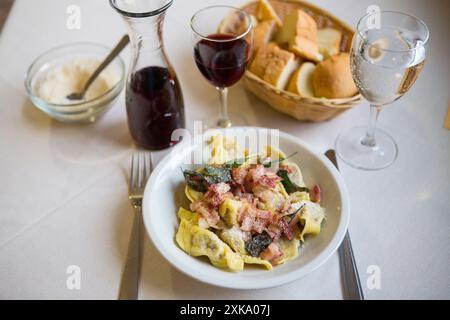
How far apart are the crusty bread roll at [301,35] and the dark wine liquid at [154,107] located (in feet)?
1.22

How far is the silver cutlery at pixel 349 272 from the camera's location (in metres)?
0.94

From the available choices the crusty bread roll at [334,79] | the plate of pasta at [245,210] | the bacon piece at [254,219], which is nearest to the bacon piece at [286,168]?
the plate of pasta at [245,210]

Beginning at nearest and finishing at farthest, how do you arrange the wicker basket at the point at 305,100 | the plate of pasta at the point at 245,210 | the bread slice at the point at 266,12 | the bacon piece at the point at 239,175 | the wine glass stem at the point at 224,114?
the plate of pasta at the point at 245,210
the bacon piece at the point at 239,175
the wicker basket at the point at 305,100
the wine glass stem at the point at 224,114
the bread slice at the point at 266,12

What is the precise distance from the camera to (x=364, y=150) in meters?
1.25

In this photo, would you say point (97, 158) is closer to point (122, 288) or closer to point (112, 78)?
point (112, 78)

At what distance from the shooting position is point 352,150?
1.25 metres

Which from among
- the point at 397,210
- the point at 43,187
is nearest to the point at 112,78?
the point at 43,187

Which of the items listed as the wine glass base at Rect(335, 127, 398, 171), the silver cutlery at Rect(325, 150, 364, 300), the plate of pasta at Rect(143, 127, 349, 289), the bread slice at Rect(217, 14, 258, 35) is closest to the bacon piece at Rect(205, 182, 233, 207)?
the plate of pasta at Rect(143, 127, 349, 289)

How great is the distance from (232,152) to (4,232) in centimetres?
58

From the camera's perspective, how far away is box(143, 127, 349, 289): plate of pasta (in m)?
0.94


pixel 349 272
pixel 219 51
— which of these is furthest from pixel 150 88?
pixel 349 272

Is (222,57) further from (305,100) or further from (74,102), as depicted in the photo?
(74,102)

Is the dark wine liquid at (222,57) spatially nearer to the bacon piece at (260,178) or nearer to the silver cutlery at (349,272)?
the bacon piece at (260,178)
